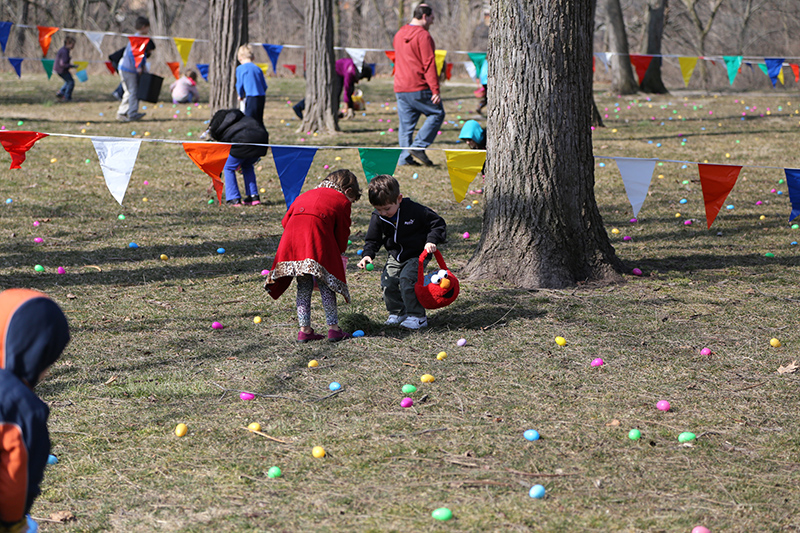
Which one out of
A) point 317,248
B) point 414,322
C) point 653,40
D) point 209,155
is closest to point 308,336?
point 317,248

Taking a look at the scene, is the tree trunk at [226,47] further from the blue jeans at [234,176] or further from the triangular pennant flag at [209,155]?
the triangular pennant flag at [209,155]

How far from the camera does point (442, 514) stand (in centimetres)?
306

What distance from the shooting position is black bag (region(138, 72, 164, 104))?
607 inches

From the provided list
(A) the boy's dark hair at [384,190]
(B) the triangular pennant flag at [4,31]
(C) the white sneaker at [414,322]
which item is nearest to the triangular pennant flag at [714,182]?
(C) the white sneaker at [414,322]

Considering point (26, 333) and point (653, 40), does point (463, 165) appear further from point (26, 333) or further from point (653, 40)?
point (653, 40)

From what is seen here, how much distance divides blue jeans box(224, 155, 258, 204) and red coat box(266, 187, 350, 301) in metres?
3.96

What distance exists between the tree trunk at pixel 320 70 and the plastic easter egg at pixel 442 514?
35.2 feet

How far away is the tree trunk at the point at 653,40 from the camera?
20.6m

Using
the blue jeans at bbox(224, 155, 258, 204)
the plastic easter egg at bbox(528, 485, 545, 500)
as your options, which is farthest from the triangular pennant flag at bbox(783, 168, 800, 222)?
the blue jeans at bbox(224, 155, 258, 204)

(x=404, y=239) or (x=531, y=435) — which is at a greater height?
(x=404, y=239)

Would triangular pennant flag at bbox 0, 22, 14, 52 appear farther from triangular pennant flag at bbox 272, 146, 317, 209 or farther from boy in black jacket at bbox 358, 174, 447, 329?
boy in black jacket at bbox 358, 174, 447, 329

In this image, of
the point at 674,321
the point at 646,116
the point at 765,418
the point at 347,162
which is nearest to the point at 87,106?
the point at 347,162

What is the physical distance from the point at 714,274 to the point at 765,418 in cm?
287

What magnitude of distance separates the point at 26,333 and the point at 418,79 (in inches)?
343
